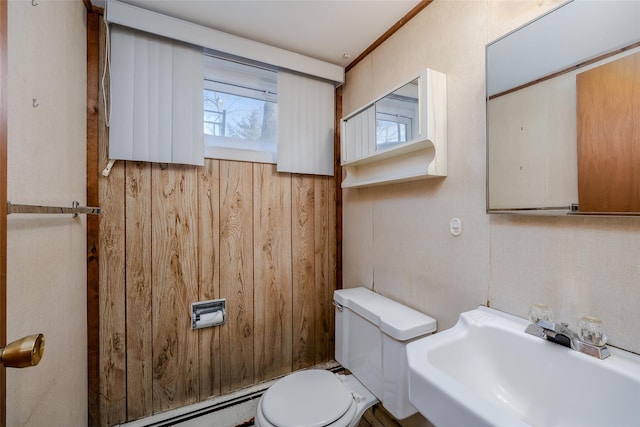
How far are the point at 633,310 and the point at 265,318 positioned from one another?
162 centimetres

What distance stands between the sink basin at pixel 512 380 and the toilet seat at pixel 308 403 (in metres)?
0.52

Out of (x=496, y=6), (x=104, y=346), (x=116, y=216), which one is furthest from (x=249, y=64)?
(x=104, y=346)

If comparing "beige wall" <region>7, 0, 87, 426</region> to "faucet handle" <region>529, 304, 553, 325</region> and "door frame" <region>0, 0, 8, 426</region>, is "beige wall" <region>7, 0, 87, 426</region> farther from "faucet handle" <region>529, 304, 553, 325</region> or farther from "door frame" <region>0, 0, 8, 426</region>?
"faucet handle" <region>529, 304, 553, 325</region>

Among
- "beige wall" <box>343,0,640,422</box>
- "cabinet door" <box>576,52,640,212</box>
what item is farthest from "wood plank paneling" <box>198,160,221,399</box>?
"cabinet door" <box>576,52,640,212</box>

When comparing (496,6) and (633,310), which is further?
(496,6)

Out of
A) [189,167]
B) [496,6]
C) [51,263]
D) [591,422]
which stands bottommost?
[591,422]

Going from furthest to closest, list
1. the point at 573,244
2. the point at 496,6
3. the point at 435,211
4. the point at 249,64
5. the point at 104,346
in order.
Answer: the point at 249,64 → the point at 104,346 → the point at 435,211 → the point at 496,6 → the point at 573,244

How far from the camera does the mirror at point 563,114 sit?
2.41 feet

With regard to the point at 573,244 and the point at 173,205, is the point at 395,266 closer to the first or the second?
the point at 573,244

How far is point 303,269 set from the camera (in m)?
1.88

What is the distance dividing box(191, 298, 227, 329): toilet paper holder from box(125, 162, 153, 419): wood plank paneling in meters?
0.22

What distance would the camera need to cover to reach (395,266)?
4.89 feet

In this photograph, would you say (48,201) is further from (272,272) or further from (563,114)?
(563,114)

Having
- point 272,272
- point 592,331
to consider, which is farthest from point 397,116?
point 272,272
